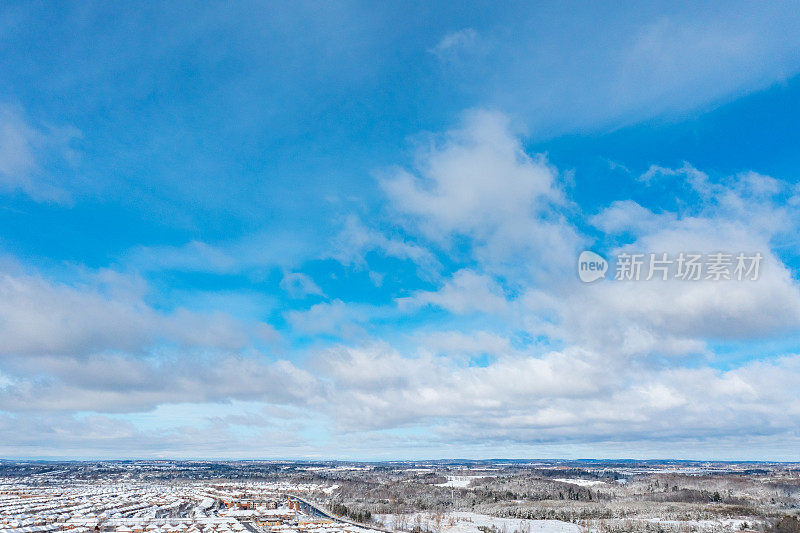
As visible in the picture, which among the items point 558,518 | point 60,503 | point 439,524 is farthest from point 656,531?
point 60,503

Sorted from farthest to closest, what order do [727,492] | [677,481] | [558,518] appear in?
[677,481] → [727,492] → [558,518]

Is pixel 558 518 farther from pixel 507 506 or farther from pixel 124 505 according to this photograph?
pixel 124 505

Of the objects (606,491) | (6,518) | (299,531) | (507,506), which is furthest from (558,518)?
(6,518)

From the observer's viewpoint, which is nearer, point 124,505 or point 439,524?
point 439,524

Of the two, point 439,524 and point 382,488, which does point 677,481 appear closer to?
point 382,488

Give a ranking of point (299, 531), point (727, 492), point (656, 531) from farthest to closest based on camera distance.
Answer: point (727, 492)
point (656, 531)
point (299, 531)

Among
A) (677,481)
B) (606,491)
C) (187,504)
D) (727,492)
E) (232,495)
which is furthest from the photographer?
(677,481)
